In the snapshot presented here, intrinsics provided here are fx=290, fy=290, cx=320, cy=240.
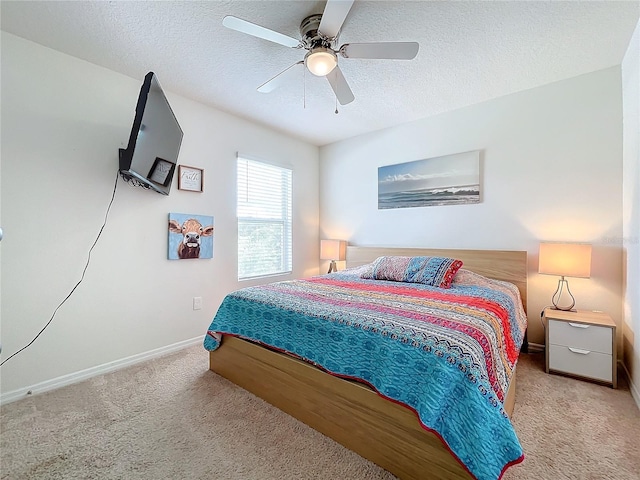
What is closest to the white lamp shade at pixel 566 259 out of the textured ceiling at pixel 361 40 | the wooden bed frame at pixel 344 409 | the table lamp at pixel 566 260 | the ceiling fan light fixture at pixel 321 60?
the table lamp at pixel 566 260

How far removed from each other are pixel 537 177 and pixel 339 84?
216cm

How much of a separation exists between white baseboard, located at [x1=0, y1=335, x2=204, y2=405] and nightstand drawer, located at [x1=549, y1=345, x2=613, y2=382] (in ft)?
10.9

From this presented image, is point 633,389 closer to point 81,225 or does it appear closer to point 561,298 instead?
point 561,298

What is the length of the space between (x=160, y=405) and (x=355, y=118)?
3.34 meters

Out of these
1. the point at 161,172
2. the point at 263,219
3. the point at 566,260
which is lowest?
the point at 566,260

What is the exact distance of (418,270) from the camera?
272cm

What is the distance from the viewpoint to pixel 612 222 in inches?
97.7

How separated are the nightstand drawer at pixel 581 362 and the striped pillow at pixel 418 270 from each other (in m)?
0.96

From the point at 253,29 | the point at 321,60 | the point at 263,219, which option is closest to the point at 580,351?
the point at 321,60

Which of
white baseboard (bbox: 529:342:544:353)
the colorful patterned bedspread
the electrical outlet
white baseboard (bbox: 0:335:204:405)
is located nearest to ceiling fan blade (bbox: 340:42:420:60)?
the colorful patterned bedspread

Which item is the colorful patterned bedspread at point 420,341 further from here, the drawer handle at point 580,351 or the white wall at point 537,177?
the white wall at point 537,177

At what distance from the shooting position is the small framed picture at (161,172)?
2348mm

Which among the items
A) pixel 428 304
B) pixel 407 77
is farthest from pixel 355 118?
pixel 428 304

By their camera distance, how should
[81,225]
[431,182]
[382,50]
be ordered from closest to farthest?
[382,50], [81,225], [431,182]
